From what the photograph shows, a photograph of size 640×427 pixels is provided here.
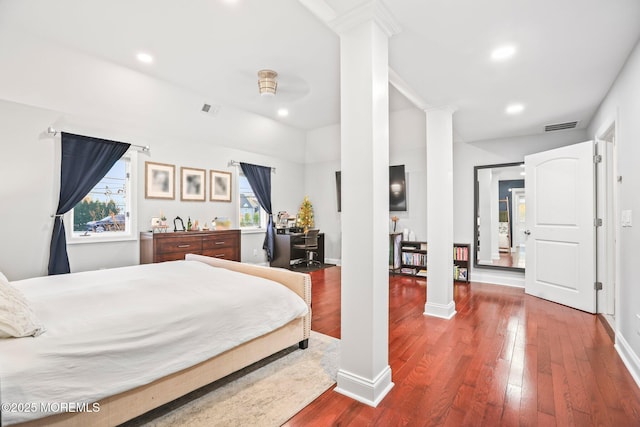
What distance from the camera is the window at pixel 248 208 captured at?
20.2 ft

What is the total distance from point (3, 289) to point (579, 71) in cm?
461

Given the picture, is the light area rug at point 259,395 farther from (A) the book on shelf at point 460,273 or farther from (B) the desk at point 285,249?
(B) the desk at point 285,249

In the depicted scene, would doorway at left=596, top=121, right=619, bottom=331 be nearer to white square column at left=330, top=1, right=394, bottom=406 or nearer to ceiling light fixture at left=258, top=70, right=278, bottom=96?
white square column at left=330, top=1, right=394, bottom=406

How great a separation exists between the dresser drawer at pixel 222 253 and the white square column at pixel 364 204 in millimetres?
3443

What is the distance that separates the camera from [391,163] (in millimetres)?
6402

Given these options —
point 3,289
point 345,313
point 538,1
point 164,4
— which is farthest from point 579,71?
point 3,289

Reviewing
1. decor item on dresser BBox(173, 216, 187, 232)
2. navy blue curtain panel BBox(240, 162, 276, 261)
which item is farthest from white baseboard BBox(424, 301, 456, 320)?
decor item on dresser BBox(173, 216, 187, 232)

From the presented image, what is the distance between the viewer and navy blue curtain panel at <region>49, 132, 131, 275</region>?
12.0 ft

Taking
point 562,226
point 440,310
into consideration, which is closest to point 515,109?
point 562,226

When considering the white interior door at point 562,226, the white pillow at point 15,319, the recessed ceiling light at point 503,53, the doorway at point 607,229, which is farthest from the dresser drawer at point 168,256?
the doorway at point 607,229

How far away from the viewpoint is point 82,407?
1412 millimetres

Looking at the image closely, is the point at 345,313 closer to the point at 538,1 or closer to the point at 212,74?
the point at 538,1

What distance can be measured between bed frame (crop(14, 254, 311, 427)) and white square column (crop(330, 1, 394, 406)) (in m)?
0.61

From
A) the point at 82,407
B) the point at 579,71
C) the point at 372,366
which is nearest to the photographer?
the point at 82,407
